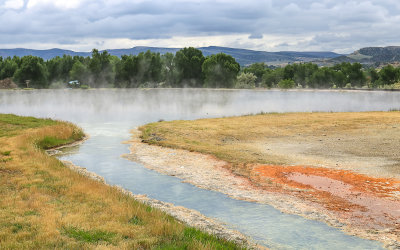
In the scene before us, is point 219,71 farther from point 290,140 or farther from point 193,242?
point 193,242

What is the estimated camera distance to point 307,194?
2106cm

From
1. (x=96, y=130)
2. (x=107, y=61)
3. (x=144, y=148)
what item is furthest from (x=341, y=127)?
(x=107, y=61)

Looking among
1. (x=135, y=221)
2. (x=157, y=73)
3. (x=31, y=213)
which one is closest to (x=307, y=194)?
(x=135, y=221)

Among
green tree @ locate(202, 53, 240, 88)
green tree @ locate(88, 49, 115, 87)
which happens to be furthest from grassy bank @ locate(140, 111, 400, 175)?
green tree @ locate(88, 49, 115, 87)

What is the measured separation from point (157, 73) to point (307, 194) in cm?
16176

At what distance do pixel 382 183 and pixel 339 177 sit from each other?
7.62ft

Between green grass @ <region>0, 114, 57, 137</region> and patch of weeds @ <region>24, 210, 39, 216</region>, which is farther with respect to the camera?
green grass @ <region>0, 114, 57, 137</region>

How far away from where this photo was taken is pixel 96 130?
49000 millimetres

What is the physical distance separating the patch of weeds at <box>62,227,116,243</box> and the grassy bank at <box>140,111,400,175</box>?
46.5 ft

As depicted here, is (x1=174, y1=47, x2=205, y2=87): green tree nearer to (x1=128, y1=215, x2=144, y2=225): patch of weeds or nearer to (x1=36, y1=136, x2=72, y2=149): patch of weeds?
(x1=36, y1=136, x2=72, y2=149): patch of weeds

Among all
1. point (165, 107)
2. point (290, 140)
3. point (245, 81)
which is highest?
point (245, 81)

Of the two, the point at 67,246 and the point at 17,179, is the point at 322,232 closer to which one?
the point at 67,246

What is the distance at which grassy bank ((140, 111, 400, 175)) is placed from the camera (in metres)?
30.2

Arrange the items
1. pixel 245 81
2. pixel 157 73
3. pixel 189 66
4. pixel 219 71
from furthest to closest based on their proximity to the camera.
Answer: pixel 245 81 < pixel 189 66 < pixel 157 73 < pixel 219 71
